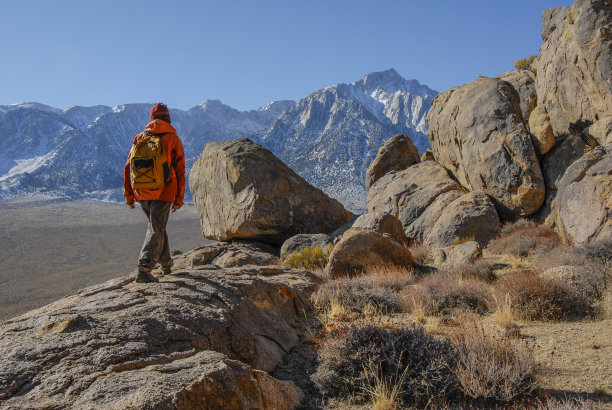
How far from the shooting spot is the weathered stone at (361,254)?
33.0 feet

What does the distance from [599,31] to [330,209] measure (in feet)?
32.9

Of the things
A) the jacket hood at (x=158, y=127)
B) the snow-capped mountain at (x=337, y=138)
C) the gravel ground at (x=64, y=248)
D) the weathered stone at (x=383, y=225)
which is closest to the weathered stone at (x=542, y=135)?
the weathered stone at (x=383, y=225)

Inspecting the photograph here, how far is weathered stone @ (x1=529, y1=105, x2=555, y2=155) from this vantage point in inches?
500

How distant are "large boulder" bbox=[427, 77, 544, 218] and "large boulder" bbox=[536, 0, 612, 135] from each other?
136 centimetres

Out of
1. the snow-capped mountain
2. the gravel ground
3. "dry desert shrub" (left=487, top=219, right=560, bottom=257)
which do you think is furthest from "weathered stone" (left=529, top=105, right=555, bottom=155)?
the snow-capped mountain

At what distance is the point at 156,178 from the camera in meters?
5.64

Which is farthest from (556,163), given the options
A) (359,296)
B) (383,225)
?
(359,296)

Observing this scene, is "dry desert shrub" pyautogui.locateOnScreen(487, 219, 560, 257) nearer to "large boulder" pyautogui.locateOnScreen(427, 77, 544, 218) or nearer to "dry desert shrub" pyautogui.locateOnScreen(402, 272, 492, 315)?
"large boulder" pyautogui.locateOnScreen(427, 77, 544, 218)

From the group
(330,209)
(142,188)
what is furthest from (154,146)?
(330,209)

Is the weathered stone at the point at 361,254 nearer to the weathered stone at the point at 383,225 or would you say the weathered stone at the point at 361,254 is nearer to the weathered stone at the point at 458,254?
the weathered stone at the point at 458,254

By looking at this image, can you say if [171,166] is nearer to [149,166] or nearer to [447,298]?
[149,166]

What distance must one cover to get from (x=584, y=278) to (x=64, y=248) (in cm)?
6220

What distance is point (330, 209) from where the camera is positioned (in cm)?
1634

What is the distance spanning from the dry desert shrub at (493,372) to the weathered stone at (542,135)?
10.5 m
